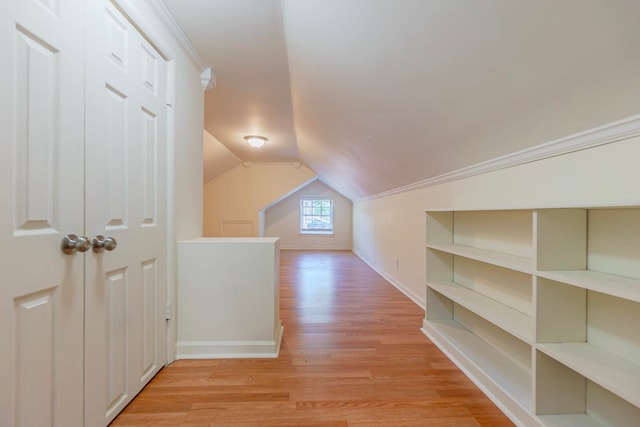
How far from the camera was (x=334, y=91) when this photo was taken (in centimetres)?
220

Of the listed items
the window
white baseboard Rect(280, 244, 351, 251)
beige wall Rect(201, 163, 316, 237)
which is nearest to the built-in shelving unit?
beige wall Rect(201, 163, 316, 237)

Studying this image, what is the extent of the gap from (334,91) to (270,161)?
408cm

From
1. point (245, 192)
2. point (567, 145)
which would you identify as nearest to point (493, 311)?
point (567, 145)

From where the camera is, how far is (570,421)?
1.17 metres

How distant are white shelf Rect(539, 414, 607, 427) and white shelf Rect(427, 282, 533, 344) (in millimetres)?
301

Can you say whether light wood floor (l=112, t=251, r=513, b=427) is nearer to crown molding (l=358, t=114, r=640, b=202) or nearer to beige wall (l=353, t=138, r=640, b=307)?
beige wall (l=353, t=138, r=640, b=307)

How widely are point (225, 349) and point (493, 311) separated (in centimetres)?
165

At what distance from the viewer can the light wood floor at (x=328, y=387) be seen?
4.38 feet

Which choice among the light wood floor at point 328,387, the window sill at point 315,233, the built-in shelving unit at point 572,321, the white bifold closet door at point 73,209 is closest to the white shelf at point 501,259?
the built-in shelving unit at point 572,321

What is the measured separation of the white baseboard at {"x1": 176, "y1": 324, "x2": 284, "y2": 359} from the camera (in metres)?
1.85

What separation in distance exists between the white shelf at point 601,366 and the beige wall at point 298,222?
6411mm

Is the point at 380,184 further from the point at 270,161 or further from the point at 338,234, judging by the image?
the point at 338,234

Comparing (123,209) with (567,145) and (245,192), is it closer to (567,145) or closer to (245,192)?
(567,145)

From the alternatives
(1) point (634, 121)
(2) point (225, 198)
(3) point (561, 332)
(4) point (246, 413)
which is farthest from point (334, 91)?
(2) point (225, 198)
